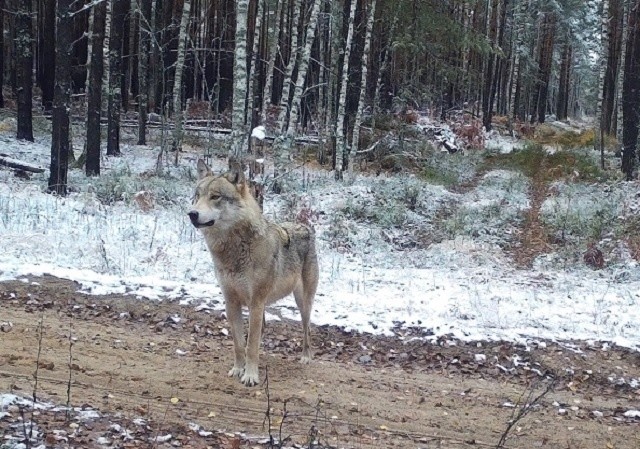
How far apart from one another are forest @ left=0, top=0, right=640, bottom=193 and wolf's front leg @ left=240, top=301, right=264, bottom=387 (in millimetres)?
8448

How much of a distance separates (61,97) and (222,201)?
1021 centimetres

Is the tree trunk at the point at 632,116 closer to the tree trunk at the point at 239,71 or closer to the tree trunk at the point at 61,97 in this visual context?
the tree trunk at the point at 239,71

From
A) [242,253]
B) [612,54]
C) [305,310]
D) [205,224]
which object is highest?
[612,54]

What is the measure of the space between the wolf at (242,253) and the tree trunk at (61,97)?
9.50 m

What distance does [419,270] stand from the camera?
1198cm

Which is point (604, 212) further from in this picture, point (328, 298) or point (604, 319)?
point (328, 298)

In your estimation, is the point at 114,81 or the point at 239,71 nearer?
the point at 239,71

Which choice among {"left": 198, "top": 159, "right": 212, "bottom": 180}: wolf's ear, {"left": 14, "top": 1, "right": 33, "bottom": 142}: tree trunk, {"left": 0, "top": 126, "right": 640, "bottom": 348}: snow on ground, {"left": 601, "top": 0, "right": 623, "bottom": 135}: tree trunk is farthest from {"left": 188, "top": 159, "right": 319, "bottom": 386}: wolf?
{"left": 601, "top": 0, "right": 623, "bottom": 135}: tree trunk

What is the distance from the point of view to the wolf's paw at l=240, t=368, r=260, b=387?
255 inches

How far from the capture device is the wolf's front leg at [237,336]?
21.7ft

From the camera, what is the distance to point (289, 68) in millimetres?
18766

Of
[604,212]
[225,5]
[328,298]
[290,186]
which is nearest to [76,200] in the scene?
[290,186]

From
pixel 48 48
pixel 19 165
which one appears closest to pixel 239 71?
pixel 19 165

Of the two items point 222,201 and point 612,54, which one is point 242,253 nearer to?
point 222,201
